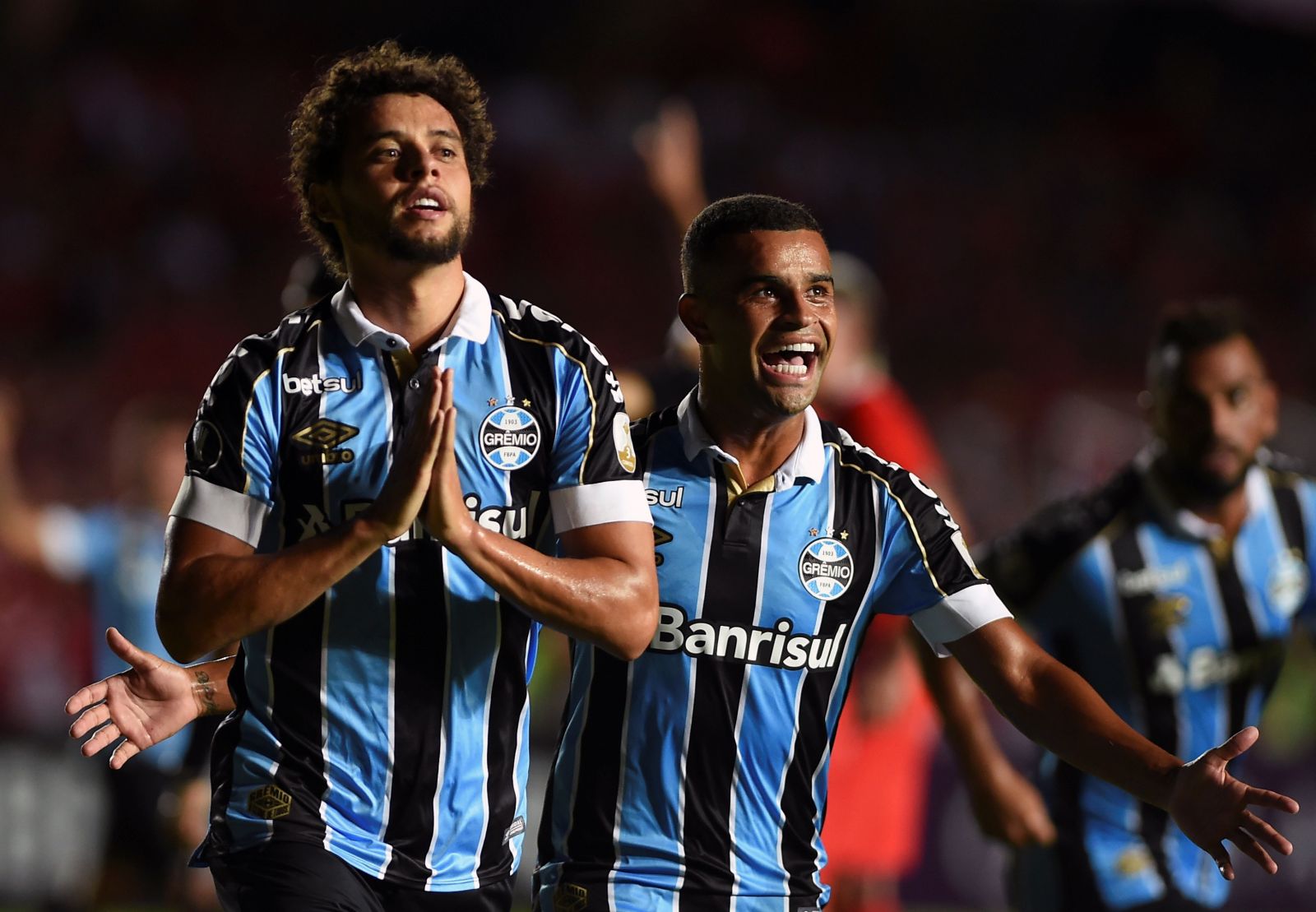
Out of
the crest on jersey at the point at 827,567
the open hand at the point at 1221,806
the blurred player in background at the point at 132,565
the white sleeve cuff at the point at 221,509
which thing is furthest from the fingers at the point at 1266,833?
the blurred player in background at the point at 132,565

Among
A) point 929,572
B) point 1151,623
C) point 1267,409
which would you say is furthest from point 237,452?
point 1267,409

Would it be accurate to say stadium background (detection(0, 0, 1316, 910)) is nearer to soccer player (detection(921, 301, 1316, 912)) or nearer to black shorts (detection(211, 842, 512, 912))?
soccer player (detection(921, 301, 1316, 912))

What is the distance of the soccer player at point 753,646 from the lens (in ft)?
11.7

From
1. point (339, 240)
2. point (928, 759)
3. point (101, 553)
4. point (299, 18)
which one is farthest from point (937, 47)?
point (339, 240)

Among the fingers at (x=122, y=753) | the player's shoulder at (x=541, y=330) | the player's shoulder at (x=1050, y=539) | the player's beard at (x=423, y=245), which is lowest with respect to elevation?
the fingers at (x=122, y=753)

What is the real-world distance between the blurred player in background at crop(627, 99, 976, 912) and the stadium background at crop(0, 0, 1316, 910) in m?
4.40

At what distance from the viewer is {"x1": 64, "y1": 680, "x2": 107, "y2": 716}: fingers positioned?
127 inches

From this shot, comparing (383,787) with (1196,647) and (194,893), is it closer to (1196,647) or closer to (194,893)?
(1196,647)

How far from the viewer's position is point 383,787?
3.38m

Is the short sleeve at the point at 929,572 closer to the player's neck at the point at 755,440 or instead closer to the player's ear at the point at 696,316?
the player's neck at the point at 755,440

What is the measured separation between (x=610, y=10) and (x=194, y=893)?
1067cm

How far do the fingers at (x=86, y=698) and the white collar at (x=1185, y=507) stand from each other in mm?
3091

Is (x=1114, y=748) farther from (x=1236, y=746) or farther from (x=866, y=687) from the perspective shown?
(x=866, y=687)

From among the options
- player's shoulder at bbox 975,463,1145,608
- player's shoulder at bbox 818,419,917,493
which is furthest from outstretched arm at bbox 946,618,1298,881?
player's shoulder at bbox 975,463,1145,608
